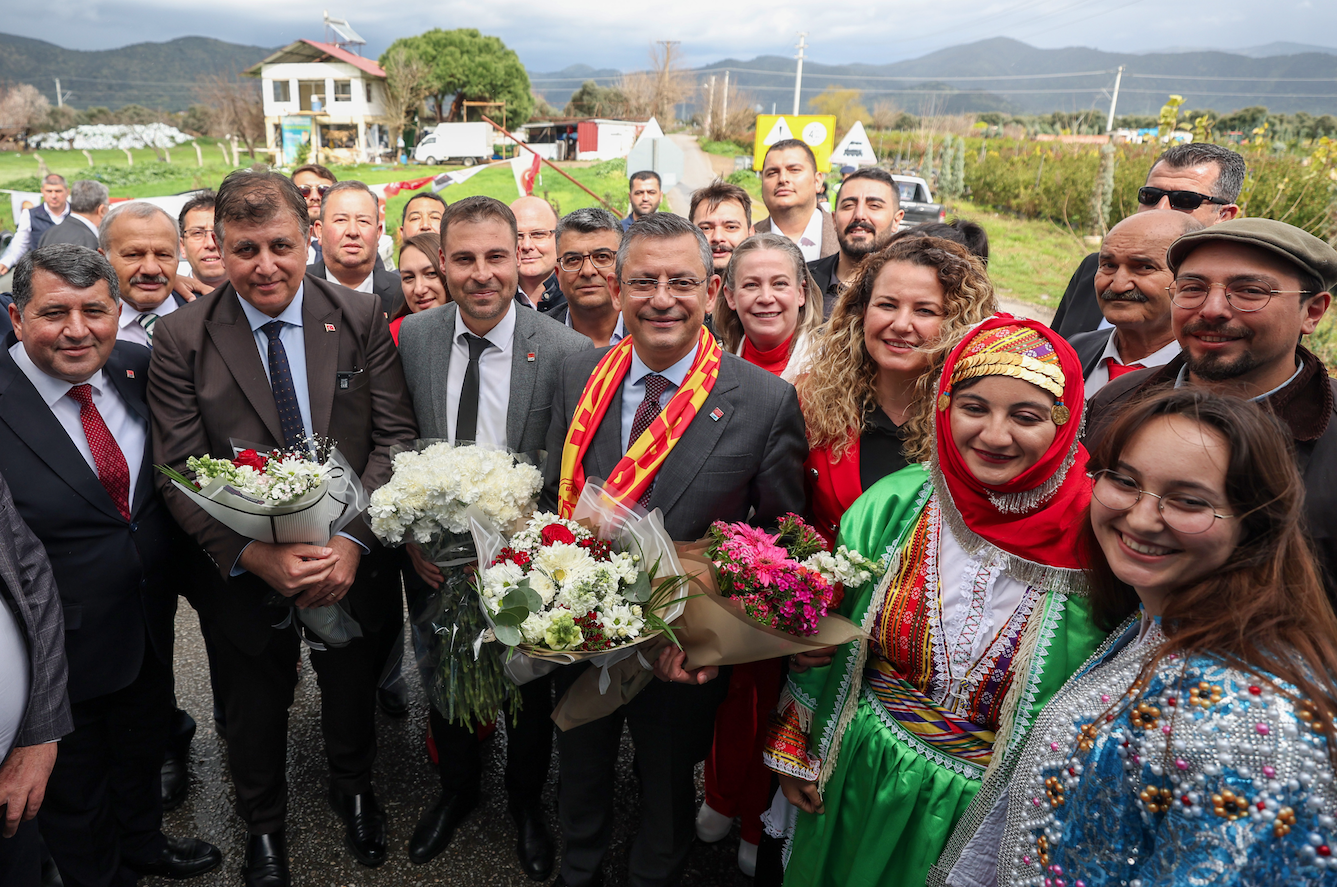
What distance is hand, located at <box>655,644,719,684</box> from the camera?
239 centimetres

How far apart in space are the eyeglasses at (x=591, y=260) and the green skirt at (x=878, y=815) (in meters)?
2.96

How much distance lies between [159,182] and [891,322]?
102 feet

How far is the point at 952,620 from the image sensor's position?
2.22 m

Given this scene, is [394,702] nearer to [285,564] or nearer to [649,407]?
[285,564]

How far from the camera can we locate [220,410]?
9.66ft

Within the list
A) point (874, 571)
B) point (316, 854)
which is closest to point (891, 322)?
point (874, 571)

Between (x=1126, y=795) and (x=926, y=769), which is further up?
(x=1126, y=795)

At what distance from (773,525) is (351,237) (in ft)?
13.7

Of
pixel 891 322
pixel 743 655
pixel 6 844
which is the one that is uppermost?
pixel 891 322

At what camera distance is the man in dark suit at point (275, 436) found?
2.91 metres

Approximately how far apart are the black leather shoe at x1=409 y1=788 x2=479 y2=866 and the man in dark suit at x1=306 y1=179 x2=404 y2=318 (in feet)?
11.1

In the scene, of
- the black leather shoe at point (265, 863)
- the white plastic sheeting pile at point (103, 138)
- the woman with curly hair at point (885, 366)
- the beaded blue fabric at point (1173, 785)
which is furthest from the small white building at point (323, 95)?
the beaded blue fabric at point (1173, 785)

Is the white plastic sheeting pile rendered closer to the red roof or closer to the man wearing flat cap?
the red roof

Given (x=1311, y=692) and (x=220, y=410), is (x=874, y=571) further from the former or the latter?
(x=220, y=410)
